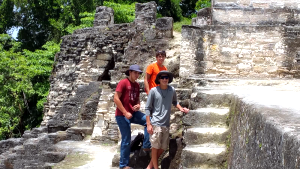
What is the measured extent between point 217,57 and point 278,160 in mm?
3860

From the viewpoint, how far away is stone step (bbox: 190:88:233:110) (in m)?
3.71

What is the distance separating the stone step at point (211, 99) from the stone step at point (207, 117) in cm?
9

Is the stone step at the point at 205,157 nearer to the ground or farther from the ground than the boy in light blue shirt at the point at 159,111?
nearer to the ground

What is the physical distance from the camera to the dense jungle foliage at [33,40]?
633 inches

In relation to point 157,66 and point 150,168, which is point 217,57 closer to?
point 157,66

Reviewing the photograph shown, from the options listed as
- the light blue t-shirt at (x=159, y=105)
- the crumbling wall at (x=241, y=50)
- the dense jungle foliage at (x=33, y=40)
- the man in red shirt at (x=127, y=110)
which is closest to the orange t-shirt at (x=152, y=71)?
the man in red shirt at (x=127, y=110)

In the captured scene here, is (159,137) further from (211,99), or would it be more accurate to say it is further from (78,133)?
(78,133)

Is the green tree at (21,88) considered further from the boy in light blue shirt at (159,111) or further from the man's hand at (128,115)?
the boy in light blue shirt at (159,111)

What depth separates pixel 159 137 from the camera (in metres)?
3.87

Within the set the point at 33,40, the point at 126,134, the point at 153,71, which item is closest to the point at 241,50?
the point at 153,71

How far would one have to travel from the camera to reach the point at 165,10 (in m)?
20.0

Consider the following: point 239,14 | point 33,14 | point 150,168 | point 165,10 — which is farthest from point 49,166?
point 33,14

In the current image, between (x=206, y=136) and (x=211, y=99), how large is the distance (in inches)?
21.3

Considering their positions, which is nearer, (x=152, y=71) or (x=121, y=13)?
(x=152, y=71)
